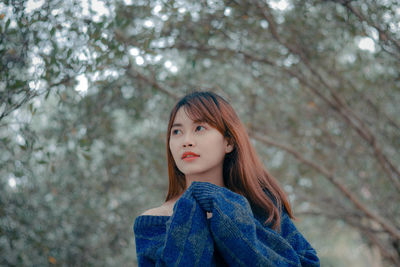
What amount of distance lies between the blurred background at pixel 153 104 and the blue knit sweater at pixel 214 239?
1235 millimetres

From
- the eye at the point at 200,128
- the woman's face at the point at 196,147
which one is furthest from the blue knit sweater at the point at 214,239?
the eye at the point at 200,128

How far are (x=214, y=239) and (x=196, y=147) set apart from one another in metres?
0.49

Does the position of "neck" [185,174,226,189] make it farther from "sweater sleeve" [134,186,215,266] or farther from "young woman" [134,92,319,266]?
"sweater sleeve" [134,186,215,266]

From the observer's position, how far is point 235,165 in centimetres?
205

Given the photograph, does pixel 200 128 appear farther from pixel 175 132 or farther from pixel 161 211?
pixel 161 211

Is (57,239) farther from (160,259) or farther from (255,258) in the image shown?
(255,258)

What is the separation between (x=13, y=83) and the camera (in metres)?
Result: 2.29

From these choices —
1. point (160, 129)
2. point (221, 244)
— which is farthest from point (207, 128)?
point (160, 129)

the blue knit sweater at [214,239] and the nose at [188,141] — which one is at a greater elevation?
the nose at [188,141]

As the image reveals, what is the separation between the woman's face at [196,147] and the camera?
1894 millimetres

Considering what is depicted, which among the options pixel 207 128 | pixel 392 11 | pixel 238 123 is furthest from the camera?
pixel 392 11

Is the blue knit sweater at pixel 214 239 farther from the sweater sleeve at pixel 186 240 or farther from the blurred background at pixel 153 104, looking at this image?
the blurred background at pixel 153 104

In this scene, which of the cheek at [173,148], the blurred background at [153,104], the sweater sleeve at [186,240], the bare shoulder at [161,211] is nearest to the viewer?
the sweater sleeve at [186,240]

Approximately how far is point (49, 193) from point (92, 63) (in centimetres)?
230
